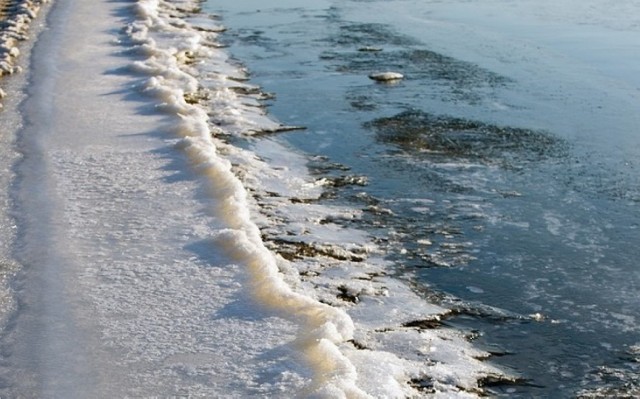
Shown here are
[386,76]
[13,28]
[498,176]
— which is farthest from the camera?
[13,28]

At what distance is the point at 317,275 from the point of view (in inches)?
193

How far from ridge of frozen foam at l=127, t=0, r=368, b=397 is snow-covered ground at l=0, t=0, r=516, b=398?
0.01m

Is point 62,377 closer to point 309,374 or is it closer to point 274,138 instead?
point 309,374

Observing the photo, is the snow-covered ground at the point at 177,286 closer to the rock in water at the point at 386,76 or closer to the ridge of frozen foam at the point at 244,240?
the ridge of frozen foam at the point at 244,240

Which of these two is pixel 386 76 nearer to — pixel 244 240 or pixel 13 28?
pixel 244 240

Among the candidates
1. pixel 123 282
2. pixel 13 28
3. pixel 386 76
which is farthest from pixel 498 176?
pixel 13 28

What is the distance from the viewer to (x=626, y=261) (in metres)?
5.05

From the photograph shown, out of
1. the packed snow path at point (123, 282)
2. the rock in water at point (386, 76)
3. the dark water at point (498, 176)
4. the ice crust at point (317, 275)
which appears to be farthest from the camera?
the rock in water at point (386, 76)

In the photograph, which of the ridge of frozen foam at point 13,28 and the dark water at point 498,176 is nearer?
the dark water at point 498,176

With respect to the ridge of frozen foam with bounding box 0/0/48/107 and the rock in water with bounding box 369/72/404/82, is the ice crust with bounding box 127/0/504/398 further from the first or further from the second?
the ridge of frozen foam with bounding box 0/0/48/107

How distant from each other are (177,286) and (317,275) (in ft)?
2.45

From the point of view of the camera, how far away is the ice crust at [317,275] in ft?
12.6

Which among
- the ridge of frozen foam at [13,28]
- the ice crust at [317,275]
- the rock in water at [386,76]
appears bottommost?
the ridge of frozen foam at [13,28]

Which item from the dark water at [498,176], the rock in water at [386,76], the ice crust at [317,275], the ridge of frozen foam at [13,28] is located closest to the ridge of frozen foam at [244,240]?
the ice crust at [317,275]
